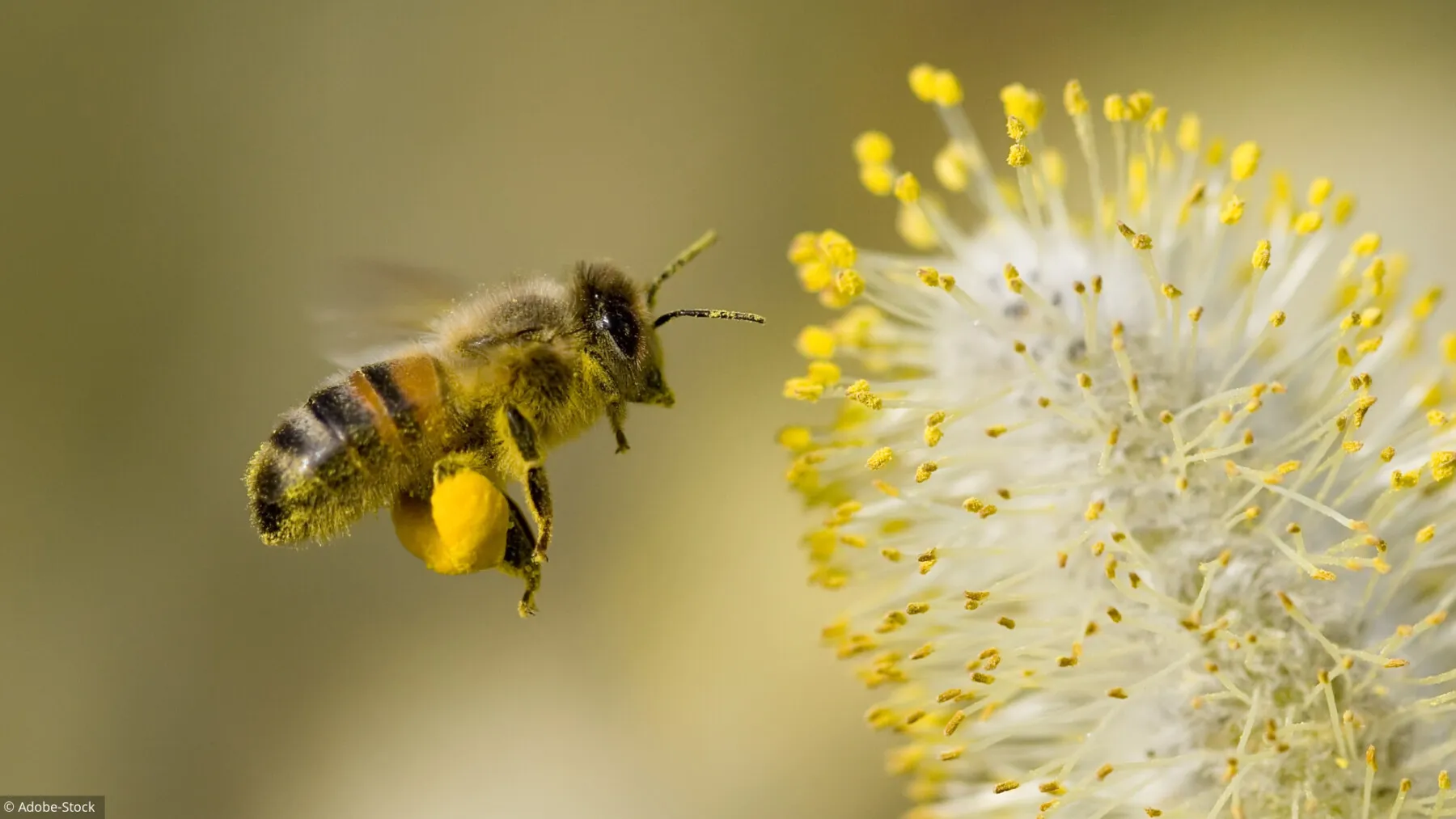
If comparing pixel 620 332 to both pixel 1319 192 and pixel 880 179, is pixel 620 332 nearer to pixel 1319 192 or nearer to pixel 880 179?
pixel 880 179

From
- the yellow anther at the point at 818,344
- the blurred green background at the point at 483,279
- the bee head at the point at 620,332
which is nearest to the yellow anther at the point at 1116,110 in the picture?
the yellow anther at the point at 818,344

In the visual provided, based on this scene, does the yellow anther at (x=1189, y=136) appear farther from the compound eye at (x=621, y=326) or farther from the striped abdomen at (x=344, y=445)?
the striped abdomen at (x=344, y=445)

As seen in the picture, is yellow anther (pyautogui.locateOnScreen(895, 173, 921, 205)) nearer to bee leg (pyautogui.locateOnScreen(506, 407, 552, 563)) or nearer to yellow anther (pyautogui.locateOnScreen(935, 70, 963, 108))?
yellow anther (pyautogui.locateOnScreen(935, 70, 963, 108))

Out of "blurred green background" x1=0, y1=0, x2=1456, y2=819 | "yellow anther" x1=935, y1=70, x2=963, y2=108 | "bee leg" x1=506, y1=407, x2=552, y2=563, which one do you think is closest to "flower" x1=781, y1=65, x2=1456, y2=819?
"yellow anther" x1=935, y1=70, x2=963, y2=108

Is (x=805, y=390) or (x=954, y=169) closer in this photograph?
(x=805, y=390)

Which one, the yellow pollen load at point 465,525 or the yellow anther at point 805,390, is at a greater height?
the yellow anther at point 805,390

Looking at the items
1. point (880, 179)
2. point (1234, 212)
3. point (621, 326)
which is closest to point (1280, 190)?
point (1234, 212)
